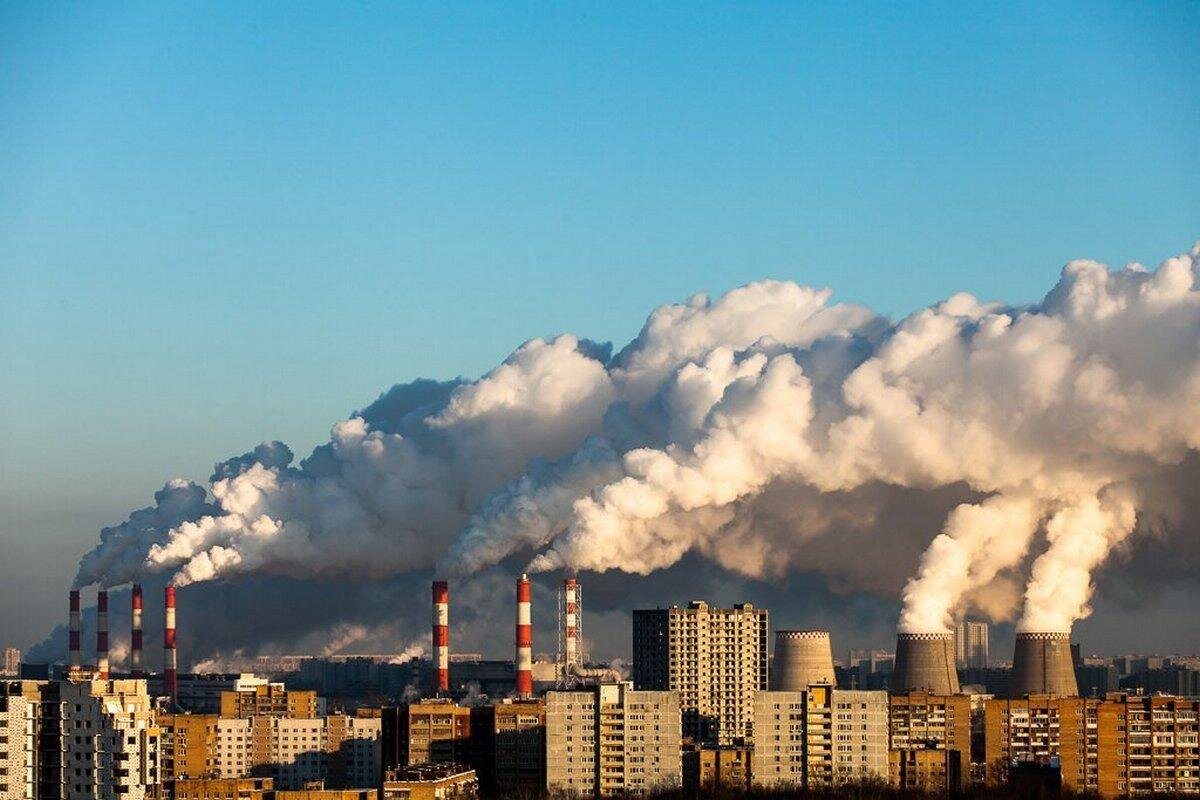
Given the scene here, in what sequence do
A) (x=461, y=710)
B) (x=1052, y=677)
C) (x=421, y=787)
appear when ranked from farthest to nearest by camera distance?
1. (x=1052, y=677)
2. (x=461, y=710)
3. (x=421, y=787)

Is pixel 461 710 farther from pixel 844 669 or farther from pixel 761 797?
pixel 844 669

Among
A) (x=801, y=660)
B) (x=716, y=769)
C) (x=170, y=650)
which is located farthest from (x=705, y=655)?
(x=716, y=769)

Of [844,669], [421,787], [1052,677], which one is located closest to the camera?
[421,787]

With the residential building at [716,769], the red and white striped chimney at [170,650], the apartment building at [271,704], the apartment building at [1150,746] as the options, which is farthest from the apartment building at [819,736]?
the red and white striped chimney at [170,650]

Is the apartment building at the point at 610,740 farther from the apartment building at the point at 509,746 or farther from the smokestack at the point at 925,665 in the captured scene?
the smokestack at the point at 925,665

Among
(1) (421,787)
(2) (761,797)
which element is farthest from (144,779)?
(2) (761,797)

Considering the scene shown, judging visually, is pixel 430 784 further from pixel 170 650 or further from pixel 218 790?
pixel 170 650

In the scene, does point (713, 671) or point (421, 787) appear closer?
point (421, 787)

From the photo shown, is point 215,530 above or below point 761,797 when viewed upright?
above
